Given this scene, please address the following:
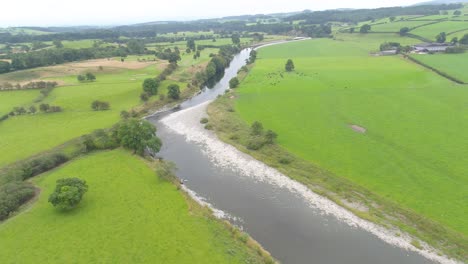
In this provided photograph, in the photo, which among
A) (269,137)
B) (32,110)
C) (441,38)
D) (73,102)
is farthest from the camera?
(441,38)

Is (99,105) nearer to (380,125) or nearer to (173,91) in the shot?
(173,91)

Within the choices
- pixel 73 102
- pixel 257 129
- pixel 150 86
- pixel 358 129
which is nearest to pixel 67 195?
pixel 257 129

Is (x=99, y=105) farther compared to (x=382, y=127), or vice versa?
(x=99, y=105)

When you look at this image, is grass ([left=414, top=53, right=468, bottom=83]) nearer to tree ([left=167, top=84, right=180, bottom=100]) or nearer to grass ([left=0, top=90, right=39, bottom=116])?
tree ([left=167, top=84, right=180, bottom=100])

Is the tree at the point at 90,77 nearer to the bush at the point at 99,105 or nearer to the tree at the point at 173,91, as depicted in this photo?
the bush at the point at 99,105

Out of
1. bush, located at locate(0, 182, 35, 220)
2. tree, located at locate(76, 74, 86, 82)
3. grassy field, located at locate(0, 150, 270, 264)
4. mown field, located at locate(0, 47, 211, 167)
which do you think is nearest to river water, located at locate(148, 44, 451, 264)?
grassy field, located at locate(0, 150, 270, 264)
